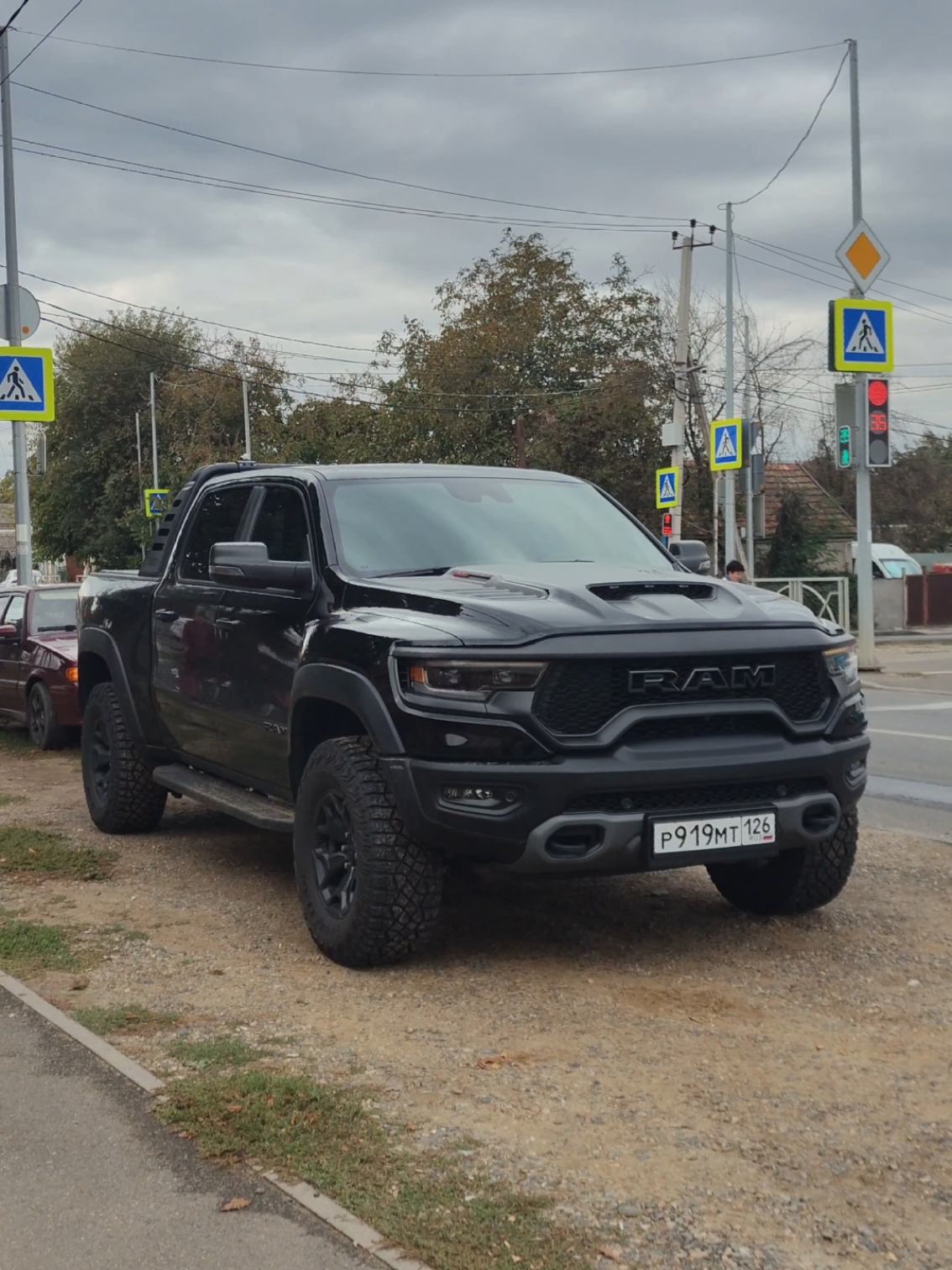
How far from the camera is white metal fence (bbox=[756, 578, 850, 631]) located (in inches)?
1091

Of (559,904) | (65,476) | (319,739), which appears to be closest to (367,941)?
(319,739)

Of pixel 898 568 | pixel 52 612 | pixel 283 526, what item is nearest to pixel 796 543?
pixel 898 568

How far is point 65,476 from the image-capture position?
6781cm

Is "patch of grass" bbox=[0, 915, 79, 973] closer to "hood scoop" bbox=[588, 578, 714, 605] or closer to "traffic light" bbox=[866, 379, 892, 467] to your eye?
"hood scoop" bbox=[588, 578, 714, 605]

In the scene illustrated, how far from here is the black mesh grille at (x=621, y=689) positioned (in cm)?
514

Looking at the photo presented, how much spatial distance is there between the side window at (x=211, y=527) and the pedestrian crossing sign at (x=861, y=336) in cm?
1436

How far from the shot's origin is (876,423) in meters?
21.3

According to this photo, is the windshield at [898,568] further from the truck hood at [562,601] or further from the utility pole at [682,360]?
the truck hood at [562,601]

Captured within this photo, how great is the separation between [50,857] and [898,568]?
34.7 meters

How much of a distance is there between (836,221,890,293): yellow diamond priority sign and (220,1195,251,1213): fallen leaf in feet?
62.0

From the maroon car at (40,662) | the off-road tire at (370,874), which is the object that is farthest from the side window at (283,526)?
the maroon car at (40,662)

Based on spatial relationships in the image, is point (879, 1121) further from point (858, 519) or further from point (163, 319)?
point (163, 319)

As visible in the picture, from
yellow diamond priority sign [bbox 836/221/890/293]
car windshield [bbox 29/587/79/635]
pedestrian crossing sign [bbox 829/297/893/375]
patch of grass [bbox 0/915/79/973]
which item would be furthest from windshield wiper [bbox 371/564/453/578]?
yellow diamond priority sign [bbox 836/221/890/293]

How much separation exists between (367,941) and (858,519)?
17548 millimetres
